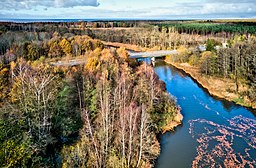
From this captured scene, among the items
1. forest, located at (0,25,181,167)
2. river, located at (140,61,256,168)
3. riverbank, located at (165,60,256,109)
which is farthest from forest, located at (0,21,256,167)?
river, located at (140,61,256,168)

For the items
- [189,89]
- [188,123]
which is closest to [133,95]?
[188,123]

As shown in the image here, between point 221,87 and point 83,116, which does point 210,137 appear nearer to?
point 83,116

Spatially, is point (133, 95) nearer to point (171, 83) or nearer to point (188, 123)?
point (188, 123)

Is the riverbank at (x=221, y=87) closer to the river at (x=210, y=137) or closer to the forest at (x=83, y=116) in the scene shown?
the river at (x=210, y=137)

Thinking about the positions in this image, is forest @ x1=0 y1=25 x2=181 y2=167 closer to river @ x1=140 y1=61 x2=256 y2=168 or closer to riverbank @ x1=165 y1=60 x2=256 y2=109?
river @ x1=140 y1=61 x2=256 y2=168

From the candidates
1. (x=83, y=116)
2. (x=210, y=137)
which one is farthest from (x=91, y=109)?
(x=210, y=137)

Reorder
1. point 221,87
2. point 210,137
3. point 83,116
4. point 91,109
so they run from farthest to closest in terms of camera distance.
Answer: point 221,87
point 210,137
point 91,109
point 83,116

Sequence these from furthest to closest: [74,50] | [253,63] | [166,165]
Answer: [74,50], [253,63], [166,165]
